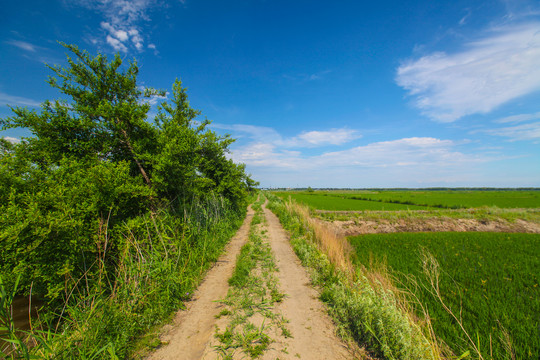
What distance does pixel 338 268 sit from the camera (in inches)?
221

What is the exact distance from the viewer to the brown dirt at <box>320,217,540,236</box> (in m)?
17.1

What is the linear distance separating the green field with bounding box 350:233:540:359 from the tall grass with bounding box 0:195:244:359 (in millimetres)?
5516

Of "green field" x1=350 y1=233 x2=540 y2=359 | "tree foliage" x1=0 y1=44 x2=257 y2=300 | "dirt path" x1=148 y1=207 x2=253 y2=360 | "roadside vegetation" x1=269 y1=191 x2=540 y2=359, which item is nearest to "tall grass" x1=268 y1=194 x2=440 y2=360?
"roadside vegetation" x1=269 y1=191 x2=540 y2=359

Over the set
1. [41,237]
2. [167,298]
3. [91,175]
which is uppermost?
[91,175]

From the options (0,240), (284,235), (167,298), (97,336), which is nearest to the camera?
(97,336)

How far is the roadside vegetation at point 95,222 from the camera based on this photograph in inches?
129

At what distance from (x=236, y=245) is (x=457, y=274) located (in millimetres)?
8835

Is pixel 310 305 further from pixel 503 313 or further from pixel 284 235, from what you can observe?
pixel 284 235

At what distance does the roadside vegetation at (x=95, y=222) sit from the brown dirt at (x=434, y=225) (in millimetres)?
13758

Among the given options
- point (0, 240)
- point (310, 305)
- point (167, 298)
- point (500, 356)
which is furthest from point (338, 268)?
point (0, 240)

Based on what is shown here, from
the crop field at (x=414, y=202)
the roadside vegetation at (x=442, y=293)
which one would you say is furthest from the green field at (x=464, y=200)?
the roadside vegetation at (x=442, y=293)

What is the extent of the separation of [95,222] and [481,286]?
36.3ft

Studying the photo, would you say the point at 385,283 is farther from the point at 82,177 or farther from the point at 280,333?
the point at 82,177

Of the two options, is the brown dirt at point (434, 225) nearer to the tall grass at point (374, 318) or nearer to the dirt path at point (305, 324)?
the dirt path at point (305, 324)
